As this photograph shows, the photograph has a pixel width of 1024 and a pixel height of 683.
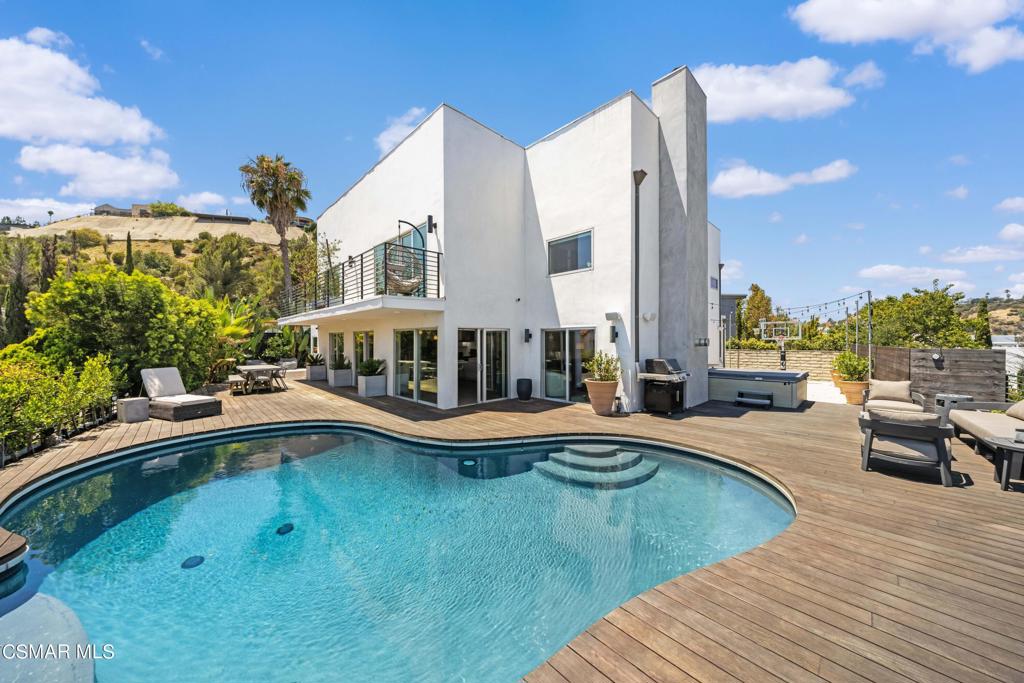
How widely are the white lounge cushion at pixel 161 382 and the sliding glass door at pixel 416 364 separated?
19.7ft

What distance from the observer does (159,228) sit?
78.4 metres

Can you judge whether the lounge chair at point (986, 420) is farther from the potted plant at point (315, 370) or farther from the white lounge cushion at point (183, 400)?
the potted plant at point (315, 370)

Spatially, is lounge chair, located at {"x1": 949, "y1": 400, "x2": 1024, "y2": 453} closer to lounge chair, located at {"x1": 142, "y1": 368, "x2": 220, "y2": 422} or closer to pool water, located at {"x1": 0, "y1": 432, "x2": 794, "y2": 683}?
pool water, located at {"x1": 0, "y1": 432, "x2": 794, "y2": 683}

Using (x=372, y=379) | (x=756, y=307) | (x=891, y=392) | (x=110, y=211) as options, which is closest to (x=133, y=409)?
(x=372, y=379)

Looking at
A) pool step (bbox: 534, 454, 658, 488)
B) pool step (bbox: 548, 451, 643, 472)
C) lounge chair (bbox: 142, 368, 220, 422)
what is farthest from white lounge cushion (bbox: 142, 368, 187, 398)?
pool step (bbox: 548, 451, 643, 472)

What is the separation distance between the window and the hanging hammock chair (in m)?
3.97

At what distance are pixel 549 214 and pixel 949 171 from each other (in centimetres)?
1203

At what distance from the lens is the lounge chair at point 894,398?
7.32 metres

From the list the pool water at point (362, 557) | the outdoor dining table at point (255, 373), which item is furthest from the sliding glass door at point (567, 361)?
the outdoor dining table at point (255, 373)

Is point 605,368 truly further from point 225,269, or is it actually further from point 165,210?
point 165,210

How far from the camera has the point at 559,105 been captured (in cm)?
1333

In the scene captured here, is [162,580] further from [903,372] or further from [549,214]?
[903,372]

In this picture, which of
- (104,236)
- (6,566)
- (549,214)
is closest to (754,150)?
(549,214)

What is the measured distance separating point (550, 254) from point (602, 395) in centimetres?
472
